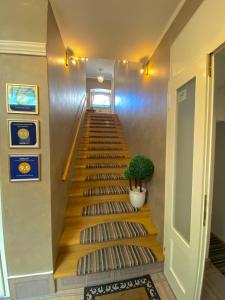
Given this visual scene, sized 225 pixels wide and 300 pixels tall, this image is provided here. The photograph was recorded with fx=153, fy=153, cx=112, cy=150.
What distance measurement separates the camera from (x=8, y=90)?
4.17 feet

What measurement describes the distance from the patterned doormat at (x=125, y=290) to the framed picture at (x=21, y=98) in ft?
5.84

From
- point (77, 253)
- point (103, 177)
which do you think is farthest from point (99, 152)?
point (77, 253)

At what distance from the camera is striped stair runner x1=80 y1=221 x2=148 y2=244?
1.79 meters

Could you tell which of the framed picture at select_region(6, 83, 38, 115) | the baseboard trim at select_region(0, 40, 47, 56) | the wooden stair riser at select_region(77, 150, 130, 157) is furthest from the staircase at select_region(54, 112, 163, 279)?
the baseboard trim at select_region(0, 40, 47, 56)

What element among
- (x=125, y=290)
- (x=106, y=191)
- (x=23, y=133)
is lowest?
(x=125, y=290)

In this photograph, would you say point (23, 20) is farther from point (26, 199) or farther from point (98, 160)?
point (98, 160)

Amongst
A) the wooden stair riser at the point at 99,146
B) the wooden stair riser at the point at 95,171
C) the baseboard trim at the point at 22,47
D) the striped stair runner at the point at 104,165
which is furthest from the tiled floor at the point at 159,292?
the wooden stair riser at the point at 99,146

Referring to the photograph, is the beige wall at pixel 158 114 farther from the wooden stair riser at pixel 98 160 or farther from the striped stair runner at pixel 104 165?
the wooden stair riser at pixel 98 160

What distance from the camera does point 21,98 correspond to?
1.30m

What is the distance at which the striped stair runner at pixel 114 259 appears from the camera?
156 centimetres

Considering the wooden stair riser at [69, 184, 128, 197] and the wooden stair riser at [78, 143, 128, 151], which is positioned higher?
the wooden stair riser at [78, 143, 128, 151]

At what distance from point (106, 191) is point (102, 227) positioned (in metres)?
0.61

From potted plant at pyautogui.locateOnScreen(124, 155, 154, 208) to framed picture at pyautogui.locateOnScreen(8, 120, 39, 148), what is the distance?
1.25 metres

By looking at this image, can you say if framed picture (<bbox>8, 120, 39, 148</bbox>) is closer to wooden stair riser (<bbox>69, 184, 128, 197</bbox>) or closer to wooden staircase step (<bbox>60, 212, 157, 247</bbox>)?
wooden staircase step (<bbox>60, 212, 157, 247</bbox>)
